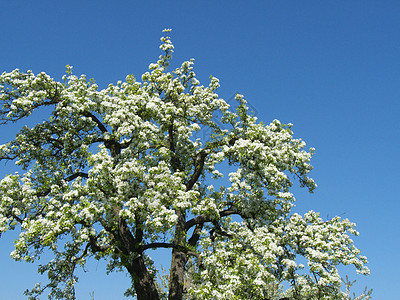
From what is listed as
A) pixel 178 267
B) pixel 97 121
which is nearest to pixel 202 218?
pixel 178 267

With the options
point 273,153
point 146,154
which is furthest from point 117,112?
point 273,153

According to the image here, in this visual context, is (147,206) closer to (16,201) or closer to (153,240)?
(153,240)

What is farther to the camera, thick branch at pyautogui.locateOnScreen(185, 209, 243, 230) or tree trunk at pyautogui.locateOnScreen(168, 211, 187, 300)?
thick branch at pyautogui.locateOnScreen(185, 209, 243, 230)

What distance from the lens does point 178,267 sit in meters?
20.8

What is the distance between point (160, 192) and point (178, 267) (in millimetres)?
5668

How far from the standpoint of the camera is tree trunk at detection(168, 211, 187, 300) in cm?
1981

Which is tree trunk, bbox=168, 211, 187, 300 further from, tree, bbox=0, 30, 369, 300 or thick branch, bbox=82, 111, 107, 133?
thick branch, bbox=82, 111, 107, 133

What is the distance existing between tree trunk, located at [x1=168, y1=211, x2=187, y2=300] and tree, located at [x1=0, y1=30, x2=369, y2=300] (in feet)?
0.24

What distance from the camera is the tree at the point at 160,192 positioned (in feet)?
54.7

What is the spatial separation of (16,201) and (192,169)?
376 inches

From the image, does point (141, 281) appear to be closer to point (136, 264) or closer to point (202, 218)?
point (136, 264)

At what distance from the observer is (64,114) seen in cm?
2002

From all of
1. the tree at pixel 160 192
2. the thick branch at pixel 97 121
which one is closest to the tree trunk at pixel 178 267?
the tree at pixel 160 192

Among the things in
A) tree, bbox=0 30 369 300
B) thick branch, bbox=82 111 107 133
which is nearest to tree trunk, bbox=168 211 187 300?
tree, bbox=0 30 369 300
